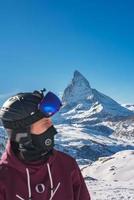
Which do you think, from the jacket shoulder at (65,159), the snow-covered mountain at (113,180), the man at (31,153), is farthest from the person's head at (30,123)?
the snow-covered mountain at (113,180)

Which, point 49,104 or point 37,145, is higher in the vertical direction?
point 49,104

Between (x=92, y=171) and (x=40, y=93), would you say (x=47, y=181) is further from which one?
(x=92, y=171)

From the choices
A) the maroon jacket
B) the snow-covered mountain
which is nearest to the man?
the maroon jacket

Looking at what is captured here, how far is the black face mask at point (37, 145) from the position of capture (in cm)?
368

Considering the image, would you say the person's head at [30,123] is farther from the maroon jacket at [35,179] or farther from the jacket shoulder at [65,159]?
the jacket shoulder at [65,159]

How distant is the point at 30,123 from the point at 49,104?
0.22 meters

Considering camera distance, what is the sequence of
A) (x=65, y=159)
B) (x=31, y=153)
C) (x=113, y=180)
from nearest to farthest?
(x=31, y=153) < (x=65, y=159) < (x=113, y=180)

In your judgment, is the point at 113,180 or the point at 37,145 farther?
the point at 113,180

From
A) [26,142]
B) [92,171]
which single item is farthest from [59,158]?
[92,171]

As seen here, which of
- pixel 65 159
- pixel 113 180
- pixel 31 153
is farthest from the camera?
pixel 113 180

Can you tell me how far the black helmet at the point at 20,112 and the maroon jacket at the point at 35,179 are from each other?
8.4 inches

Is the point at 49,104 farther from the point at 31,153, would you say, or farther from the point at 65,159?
the point at 65,159

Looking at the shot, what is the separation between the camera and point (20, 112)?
3.68 m

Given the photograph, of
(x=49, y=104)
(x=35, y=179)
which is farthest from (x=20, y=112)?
(x=35, y=179)
